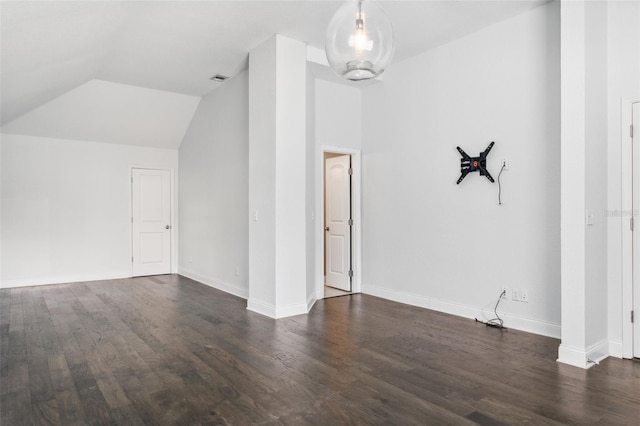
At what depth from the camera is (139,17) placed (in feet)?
14.0

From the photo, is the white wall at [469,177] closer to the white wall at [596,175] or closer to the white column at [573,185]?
the white wall at [596,175]

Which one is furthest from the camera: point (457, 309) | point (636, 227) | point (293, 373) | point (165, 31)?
point (457, 309)

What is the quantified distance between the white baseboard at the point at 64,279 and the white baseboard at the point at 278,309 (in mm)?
3945

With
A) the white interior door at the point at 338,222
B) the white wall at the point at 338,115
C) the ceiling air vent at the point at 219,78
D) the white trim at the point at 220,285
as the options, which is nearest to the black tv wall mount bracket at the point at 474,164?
the white wall at the point at 338,115

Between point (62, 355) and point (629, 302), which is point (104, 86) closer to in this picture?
point (62, 355)

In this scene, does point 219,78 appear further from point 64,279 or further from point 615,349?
point 615,349

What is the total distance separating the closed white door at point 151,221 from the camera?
8.02m

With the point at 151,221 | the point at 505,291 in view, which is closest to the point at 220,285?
the point at 151,221

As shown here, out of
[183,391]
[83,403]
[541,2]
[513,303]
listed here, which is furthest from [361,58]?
[513,303]

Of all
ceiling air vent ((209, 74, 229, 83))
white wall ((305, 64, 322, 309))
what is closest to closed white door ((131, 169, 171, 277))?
ceiling air vent ((209, 74, 229, 83))

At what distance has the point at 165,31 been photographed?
4.61 m

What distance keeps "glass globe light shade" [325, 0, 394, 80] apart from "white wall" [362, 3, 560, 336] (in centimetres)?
283

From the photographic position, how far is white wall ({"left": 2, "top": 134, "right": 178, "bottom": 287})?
684cm

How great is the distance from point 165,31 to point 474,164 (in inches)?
149
